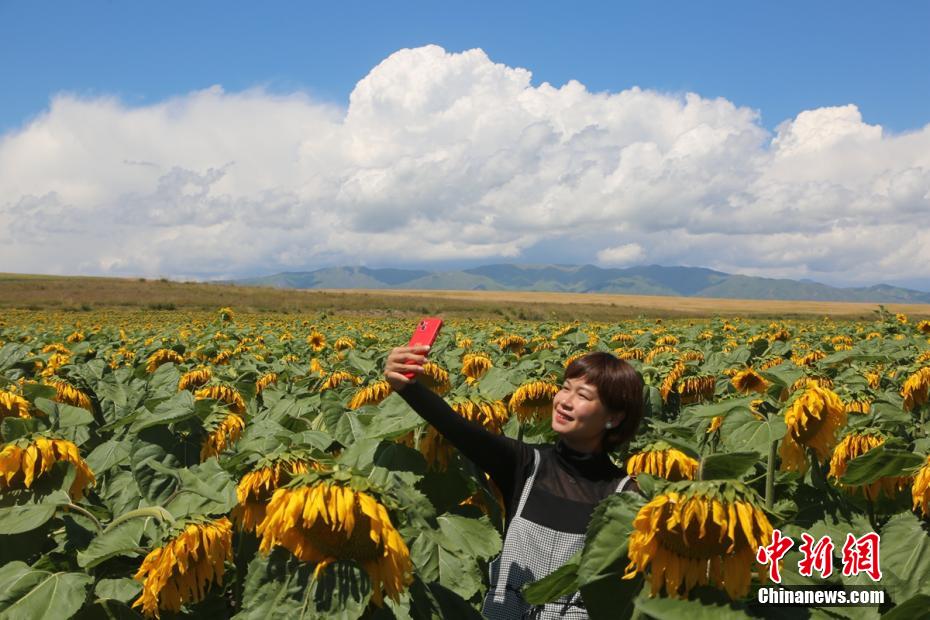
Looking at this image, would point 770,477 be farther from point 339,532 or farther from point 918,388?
point 918,388

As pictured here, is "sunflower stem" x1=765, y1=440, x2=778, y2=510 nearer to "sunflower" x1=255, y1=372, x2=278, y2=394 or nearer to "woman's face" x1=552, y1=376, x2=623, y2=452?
"woman's face" x1=552, y1=376, x2=623, y2=452

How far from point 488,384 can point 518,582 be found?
5.12 feet

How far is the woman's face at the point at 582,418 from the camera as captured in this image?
2865 millimetres

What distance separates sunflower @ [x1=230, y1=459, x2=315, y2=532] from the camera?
214cm

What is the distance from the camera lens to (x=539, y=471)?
2.82 meters

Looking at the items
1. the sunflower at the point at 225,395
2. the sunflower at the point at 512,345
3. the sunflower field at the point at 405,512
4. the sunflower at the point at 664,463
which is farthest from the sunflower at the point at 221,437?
the sunflower at the point at 512,345

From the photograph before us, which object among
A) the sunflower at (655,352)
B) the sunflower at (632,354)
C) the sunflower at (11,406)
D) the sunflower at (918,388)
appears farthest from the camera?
the sunflower at (632,354)

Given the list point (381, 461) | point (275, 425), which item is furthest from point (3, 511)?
point (381, 461)

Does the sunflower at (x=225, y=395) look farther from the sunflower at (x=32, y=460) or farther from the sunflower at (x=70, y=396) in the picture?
the sunflower at (x=32, y=460)

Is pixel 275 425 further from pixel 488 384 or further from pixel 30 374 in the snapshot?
pixel 30 374

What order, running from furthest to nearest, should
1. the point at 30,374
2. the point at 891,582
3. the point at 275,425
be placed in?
the point at 30,374 < the point at 275,425 < the point at 891,582

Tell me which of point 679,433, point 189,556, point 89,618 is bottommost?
point 89,618

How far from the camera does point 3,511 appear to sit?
249 cm

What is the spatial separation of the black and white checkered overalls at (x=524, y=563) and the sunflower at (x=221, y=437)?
157 cm
